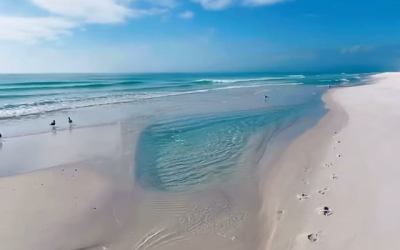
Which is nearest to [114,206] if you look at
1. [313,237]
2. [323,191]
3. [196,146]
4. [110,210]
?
[110,210]

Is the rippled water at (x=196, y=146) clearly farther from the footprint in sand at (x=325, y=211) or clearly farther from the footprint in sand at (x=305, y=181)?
the footprint in sand at (x=325, y=211)

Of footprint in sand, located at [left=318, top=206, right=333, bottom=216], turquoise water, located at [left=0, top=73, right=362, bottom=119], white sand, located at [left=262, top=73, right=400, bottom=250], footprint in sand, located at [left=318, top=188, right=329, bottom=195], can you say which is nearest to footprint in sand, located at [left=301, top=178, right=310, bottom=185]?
white sand, located at [left=262, top=73, right=400, bottom=250]

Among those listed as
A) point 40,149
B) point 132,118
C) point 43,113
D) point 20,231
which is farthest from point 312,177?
point 43,113

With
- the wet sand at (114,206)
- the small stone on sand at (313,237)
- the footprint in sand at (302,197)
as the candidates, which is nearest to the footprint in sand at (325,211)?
the footprint in sand at (302,197)

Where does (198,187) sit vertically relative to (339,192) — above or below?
below

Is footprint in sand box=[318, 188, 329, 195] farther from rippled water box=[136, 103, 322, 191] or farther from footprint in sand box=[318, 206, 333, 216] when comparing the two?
rippled water box=[136, 103, 322, 191]

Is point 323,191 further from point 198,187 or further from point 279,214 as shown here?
point 198,187
